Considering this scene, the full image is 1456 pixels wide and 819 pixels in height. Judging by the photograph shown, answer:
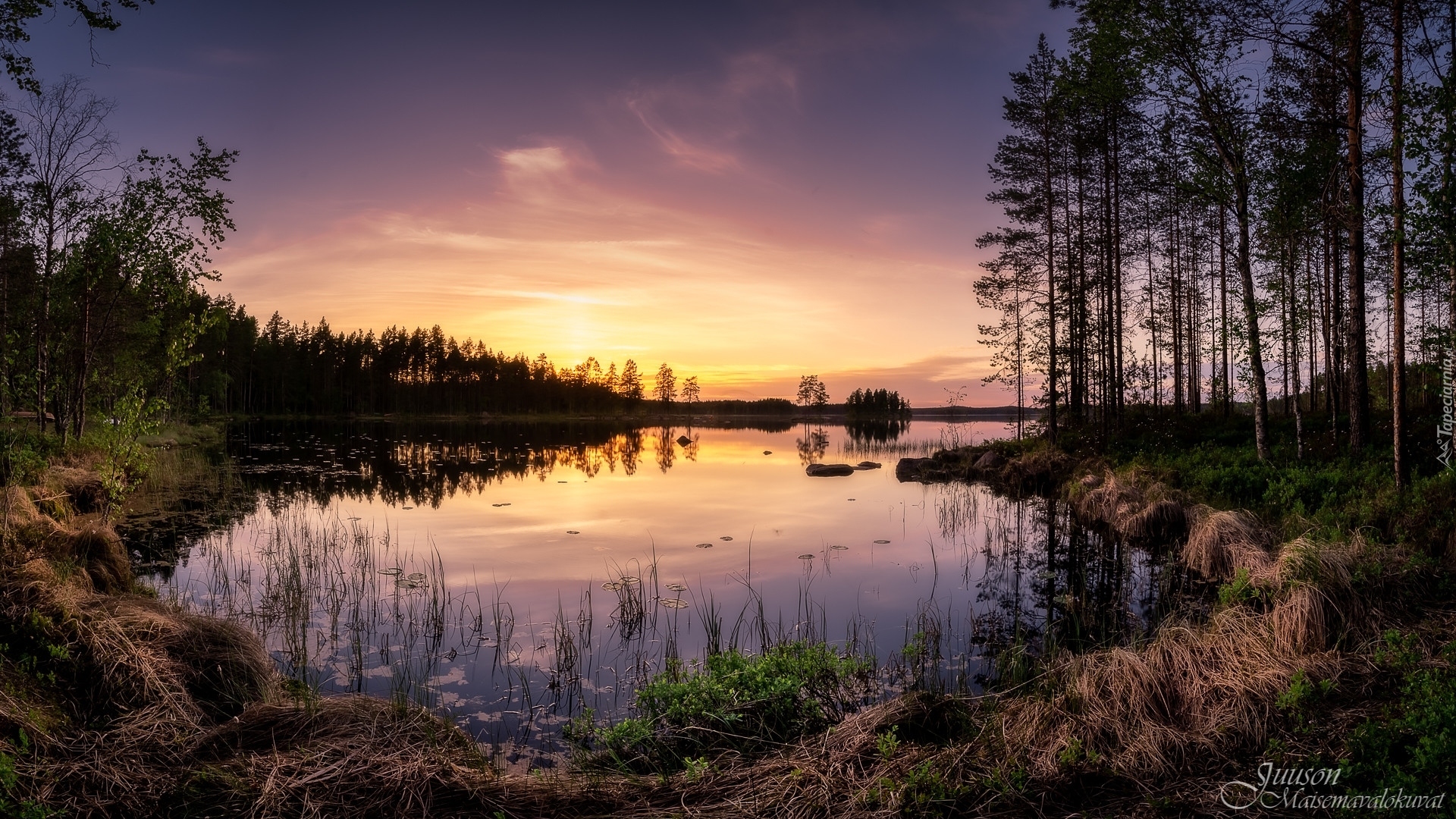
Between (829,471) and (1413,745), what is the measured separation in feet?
92.9

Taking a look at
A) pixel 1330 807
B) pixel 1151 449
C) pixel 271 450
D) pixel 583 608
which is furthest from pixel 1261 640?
pixel 271 450

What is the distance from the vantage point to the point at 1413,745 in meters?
4.38

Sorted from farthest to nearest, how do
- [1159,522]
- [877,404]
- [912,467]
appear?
1. [877,404]
2. [912,467]
3. [1159,522]

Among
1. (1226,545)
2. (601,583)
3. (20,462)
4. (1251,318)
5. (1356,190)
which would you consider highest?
(1356,190)

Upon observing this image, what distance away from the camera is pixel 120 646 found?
6258mm

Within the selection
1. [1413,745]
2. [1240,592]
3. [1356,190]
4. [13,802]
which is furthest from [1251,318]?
[13,802]

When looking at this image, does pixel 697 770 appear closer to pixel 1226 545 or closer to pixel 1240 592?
pixel 1240 592

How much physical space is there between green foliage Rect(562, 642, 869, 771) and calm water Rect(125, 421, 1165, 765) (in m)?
0.60

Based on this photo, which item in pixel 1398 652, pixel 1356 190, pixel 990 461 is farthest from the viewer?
pixel 990 461

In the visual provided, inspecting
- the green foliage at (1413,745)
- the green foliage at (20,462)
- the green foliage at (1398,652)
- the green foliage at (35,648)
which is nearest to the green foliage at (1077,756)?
the green foliage at (1413,745)

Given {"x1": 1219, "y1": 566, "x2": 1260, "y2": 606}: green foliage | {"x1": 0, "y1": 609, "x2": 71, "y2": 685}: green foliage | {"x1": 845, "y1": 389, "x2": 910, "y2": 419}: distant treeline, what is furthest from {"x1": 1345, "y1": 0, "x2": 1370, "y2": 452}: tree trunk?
{"x1": 845, "y1": 389, "x2": 910, "y2": 419}: distant treeline

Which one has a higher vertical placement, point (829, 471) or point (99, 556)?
point (99, 556)

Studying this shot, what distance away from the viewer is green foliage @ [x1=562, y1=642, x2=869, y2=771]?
5945 mm

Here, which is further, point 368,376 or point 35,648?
point 368,376
